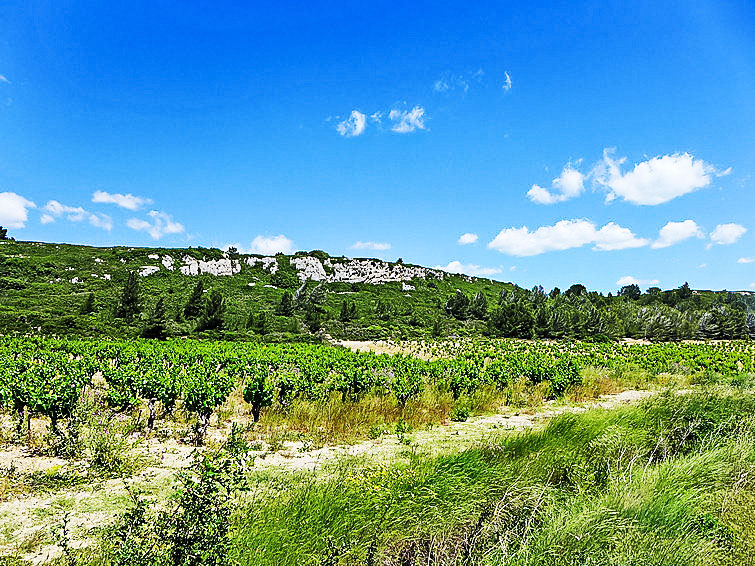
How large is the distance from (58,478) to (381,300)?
2445 inches

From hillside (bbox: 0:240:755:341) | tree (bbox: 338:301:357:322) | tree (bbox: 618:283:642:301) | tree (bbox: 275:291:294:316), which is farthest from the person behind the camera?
tree (bbox: 618:283:642:301)

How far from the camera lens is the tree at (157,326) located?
109ft

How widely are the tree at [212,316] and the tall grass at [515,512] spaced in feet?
118

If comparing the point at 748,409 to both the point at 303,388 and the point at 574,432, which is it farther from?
the point at 303,388

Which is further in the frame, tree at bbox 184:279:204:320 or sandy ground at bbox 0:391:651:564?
tree at bbox 184:279:204:320

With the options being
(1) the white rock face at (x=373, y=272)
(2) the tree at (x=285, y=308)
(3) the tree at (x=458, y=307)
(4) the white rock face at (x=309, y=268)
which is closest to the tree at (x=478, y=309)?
(3) the tree at (x=458, y=307)

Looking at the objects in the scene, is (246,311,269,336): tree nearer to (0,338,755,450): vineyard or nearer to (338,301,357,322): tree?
(338,301,357,322): tree

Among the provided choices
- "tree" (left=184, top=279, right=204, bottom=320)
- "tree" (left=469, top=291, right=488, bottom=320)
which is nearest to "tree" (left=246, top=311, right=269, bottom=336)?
"tree" (left=184, top=279, right=204, bottom=320)

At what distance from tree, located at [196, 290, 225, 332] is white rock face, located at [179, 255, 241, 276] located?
28471mm

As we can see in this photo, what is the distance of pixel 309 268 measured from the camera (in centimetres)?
7988

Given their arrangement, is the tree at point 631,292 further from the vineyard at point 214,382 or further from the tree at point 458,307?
the vineyard at point 214,382

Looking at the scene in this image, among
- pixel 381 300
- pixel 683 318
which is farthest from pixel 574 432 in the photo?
pixel 683 318

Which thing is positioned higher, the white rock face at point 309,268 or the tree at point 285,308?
the white rock face at point 309,268

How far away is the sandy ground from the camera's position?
14.6 feet
